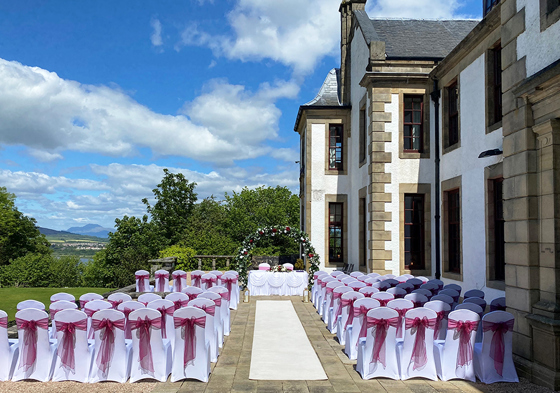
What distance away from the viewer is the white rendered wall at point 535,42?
274 inches

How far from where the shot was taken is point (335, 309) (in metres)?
10.7

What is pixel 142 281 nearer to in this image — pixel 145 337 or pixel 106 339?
pixel 106 339

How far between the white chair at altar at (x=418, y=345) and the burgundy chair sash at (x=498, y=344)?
85 cm

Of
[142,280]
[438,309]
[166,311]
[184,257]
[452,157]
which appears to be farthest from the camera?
[184,257]

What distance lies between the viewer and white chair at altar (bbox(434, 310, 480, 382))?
7.06 m

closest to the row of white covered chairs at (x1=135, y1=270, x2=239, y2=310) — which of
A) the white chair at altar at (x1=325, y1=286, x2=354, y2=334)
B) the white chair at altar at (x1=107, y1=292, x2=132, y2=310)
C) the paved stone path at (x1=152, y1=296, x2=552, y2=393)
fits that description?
the white chair at altar at (x1=325, y1=286, x2=354, y2=334)

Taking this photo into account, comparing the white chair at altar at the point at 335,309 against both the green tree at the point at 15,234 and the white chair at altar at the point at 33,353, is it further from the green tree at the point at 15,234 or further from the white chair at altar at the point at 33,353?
the green tree at the point at 15,234

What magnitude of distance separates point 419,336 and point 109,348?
469 cm

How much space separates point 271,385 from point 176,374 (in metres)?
1.45

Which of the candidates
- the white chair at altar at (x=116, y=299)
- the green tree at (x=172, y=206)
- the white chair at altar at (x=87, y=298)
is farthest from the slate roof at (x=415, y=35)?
the green tree at (x=172, y=206)

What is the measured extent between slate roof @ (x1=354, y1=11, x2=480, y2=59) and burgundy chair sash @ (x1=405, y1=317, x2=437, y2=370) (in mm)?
11566

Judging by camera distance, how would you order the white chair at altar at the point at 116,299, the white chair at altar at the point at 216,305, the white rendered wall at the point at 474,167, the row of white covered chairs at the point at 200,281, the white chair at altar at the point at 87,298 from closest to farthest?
the white chair at altar at the point at 116,299
the white chair at altar at the point at 87,298
the white chair at altar at the point at 216,305
the white rendered wall at the point at 474,167
the row of white covered chairs at the point at 200,281

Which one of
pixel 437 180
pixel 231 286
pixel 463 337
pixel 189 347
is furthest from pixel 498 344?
pixel 231 286

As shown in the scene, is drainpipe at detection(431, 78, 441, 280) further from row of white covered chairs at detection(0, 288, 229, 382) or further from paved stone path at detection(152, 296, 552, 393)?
row of white covered chairs at detection(0, 288, 229, 382)
